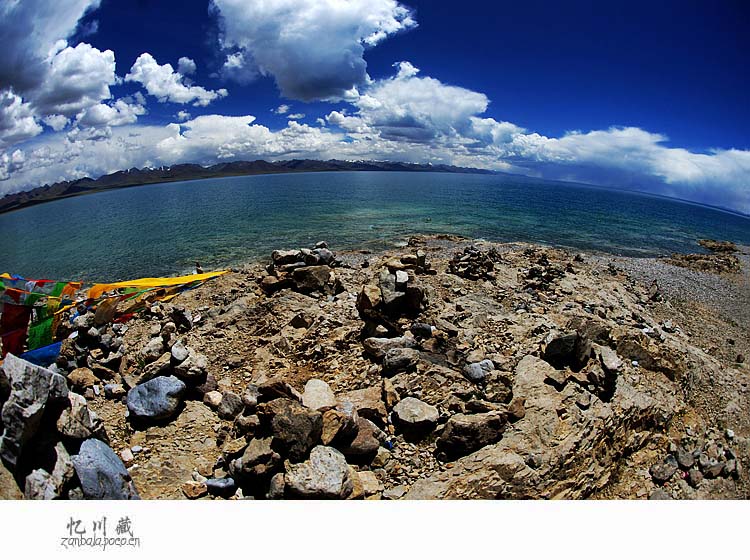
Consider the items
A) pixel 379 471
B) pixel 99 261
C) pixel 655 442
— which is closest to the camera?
pixel 379 471

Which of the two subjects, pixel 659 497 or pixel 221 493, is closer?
pixel 221 493

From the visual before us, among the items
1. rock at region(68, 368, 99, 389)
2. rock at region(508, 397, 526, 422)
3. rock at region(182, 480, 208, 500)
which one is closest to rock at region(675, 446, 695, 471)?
rock at region(508, 397, 526, 422)

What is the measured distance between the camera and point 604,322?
7.34 m

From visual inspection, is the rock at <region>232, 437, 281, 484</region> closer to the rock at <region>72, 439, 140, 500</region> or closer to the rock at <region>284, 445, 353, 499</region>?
the rock at <region>284, 445, 353, 499</region>

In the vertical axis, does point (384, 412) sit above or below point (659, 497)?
above

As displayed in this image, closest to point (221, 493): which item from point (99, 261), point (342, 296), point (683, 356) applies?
point (342, 296)

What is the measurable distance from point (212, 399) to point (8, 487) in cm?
196

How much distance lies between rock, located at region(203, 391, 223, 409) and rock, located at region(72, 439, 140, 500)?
4.41ft

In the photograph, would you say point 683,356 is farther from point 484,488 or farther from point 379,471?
point 379,471

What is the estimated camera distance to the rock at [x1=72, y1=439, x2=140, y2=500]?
2680 mm

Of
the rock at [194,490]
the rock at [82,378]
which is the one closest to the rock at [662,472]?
the rock at [194,490]

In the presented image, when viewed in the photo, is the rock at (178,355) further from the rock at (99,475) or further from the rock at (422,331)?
the rock at (422,331)

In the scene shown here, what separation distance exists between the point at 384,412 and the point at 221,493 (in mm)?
1847
